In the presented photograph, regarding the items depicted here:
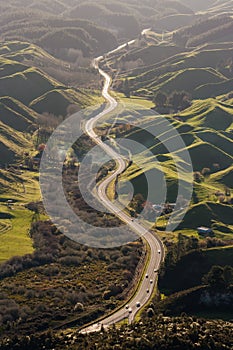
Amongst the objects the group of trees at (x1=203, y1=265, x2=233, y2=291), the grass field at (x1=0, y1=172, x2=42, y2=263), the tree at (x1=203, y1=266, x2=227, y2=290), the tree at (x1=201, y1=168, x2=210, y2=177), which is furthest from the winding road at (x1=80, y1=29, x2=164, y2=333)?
the tree at (x1=201, y1=168, x2=210, y2=177)

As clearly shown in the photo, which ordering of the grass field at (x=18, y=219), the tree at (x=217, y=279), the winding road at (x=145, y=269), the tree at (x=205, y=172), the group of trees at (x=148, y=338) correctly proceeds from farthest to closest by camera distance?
the tree at (x=205, y=172) < the grass field at (x=18, y=219) < the tree at (x=217, y=279) < the winding road at (x=145, y=269) < the group of trees at (x=148, y=338)

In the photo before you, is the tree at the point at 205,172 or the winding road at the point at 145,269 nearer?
the winding road at the point at 145,269

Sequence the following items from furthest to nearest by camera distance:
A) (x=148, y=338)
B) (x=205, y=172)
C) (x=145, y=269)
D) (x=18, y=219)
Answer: (x=205, y=172), (x=18, y=219), (x=145, y=269), (x=148, y=338)

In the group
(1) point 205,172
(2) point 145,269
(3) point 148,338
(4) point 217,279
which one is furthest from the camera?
(1) point 205,172

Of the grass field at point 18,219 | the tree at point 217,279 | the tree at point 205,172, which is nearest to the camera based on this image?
the tree at point 217,279

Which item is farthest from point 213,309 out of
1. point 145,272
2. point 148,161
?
point 148,161

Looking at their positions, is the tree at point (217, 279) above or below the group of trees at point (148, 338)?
above

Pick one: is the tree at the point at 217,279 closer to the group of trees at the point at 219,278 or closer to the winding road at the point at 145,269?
the group of trees at the point at 219,278

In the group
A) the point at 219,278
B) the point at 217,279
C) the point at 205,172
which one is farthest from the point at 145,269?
the point at 205,172

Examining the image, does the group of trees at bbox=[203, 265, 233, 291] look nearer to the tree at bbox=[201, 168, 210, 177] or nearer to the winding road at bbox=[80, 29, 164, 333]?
the winding road at bbox=[80, 29, 164, 333]

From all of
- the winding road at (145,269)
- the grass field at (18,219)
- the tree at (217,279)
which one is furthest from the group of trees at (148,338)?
the grass field at (18,219)

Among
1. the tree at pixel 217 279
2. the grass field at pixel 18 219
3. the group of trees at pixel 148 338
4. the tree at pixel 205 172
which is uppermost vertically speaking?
the tree at pixel 205 172

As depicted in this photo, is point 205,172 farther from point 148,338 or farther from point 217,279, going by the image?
point 148,338
